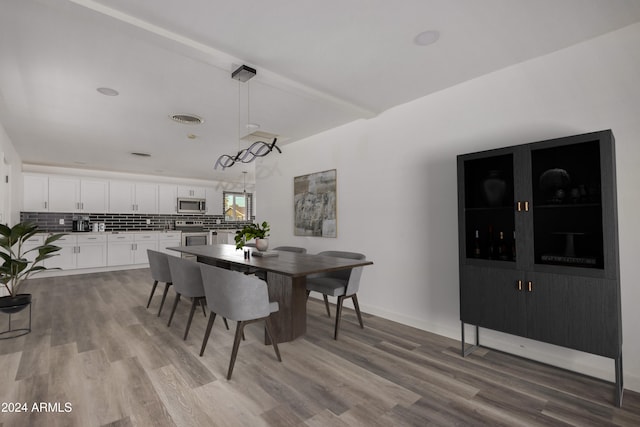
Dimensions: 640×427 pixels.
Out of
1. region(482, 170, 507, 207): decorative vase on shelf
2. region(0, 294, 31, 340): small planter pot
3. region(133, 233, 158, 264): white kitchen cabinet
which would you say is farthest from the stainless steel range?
region(482, 170, 507, 207): decorative vase on shelf

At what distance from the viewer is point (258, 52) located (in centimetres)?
257

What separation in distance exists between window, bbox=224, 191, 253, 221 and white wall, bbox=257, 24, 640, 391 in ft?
17.4

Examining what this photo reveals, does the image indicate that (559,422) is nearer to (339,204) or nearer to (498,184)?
(498,184)

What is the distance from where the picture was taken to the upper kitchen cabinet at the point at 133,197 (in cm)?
776

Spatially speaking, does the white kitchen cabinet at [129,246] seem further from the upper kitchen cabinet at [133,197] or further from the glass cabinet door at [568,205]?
the glass cabinet door at [568,205]

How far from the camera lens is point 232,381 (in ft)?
7.63

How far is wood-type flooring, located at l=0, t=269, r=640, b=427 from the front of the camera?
6.28 ft

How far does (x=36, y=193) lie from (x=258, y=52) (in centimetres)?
698

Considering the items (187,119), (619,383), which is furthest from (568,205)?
(187,119)

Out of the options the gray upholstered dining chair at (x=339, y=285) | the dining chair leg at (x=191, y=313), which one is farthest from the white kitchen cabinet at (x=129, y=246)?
the gray upholstered dining chair at (x=339, y=285)

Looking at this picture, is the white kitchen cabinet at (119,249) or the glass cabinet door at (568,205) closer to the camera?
the glass cabinet door at (568,205)

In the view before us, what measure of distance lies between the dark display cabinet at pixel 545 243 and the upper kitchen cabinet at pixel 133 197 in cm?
780

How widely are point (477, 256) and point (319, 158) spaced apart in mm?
2752

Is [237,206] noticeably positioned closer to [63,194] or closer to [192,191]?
[192,191]
